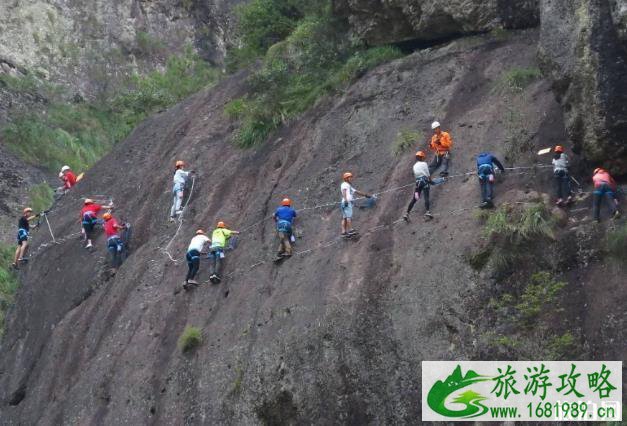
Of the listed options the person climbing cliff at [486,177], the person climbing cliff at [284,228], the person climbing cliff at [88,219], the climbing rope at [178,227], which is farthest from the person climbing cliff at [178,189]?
the person climbing cliff at [486,177]

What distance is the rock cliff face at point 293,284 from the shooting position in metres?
17.8

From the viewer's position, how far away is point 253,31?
34.8 m

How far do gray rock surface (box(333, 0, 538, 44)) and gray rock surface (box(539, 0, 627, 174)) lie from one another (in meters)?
5.66

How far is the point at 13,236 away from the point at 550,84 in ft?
61.1

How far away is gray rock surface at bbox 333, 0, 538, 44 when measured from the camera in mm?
25484

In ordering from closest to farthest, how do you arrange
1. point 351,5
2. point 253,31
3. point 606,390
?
point 606,390
point 351,5
point 253,31

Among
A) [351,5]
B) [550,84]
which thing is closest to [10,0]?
[351,5]

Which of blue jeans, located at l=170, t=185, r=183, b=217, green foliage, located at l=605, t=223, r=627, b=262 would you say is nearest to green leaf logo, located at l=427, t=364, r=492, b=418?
green foliage, located at l=605, t=223, r=627, b=262

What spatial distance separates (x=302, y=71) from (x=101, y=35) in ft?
61.8

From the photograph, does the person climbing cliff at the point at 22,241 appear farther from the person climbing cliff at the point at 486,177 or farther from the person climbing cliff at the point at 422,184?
the person climbing cliff at the point at 486,177

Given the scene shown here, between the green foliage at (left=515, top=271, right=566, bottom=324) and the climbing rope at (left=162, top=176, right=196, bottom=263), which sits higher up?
the climbing rope at (left=162, top=176, right=196, bottom=263)

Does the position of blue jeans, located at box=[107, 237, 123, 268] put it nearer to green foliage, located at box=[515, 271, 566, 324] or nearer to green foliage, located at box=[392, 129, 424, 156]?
green foliage, located at box=[392, 129, 424, 156]

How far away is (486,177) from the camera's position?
1928cm

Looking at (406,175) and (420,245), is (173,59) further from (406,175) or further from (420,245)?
(420,245)
